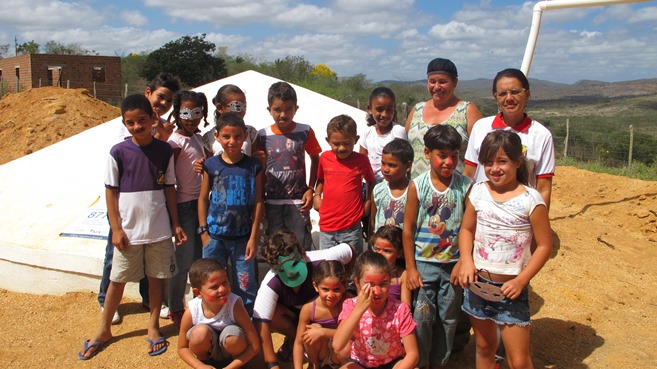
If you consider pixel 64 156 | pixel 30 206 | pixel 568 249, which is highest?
pixel 64 156

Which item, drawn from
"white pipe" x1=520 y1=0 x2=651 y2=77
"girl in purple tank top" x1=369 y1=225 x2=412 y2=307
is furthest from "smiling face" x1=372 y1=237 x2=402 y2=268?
"white pipe" x1=520 y1=0 x2=651 y2=77

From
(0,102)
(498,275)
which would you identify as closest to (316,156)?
(498,275)

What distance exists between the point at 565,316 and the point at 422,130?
1.78m

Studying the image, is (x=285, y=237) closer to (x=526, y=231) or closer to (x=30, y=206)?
(x=526, y=231)

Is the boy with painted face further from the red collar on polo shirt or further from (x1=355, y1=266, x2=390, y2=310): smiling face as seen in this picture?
the red collar on polo shirt

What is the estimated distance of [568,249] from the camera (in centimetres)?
527

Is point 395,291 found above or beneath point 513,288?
beneath

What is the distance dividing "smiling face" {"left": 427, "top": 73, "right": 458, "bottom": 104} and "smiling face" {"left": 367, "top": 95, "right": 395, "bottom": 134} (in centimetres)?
26

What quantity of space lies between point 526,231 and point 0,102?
15.9 meters

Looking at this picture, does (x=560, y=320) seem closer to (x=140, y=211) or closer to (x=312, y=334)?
(x=312, y=334)

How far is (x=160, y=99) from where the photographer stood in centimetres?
355

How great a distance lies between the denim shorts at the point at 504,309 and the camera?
7.77ft

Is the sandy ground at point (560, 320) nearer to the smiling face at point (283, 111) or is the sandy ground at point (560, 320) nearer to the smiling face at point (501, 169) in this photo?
the smiling face at point (501, 169)

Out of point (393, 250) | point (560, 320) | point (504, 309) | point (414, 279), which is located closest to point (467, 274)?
Answer: point (504, 309)
